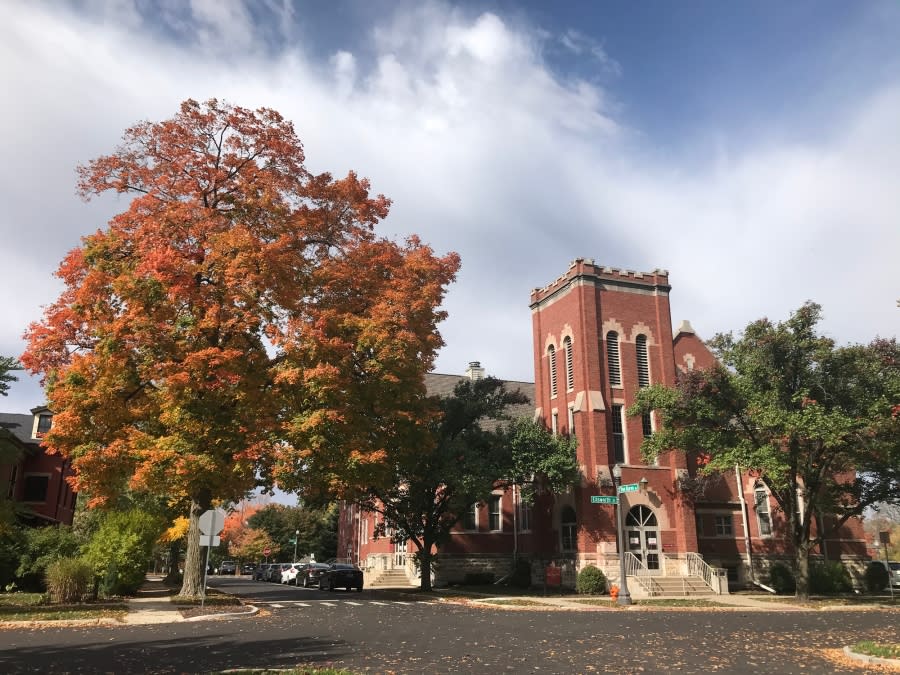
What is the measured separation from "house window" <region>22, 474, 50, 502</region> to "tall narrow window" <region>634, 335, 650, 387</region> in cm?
3647

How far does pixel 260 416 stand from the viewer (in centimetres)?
2181

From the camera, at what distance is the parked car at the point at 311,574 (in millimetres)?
37894

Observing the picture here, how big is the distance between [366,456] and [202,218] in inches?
373

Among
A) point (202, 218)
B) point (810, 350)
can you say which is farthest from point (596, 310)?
point (202, 218)

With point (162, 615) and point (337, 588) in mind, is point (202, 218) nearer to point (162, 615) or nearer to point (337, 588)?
point (162, 615)

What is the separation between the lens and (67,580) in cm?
2047

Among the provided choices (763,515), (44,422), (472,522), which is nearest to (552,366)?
(472,522)

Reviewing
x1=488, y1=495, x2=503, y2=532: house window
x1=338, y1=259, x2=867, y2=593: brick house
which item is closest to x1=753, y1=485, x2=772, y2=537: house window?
x1=338, y1=259, x2=867, y2=593: brick house

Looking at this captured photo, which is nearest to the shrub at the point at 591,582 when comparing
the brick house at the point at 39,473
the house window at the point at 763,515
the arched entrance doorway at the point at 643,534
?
the arched entrance doorway at the point at 643,534

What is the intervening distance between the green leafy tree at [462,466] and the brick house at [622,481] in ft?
8.44

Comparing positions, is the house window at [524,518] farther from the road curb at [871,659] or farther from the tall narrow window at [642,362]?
the road curb at [871,659]

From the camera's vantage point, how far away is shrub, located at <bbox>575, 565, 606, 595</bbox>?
30125 millimetres

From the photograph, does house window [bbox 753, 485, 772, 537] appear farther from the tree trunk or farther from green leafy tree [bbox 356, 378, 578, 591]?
the tree trunk

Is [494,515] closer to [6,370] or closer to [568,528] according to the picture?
[568,528]
